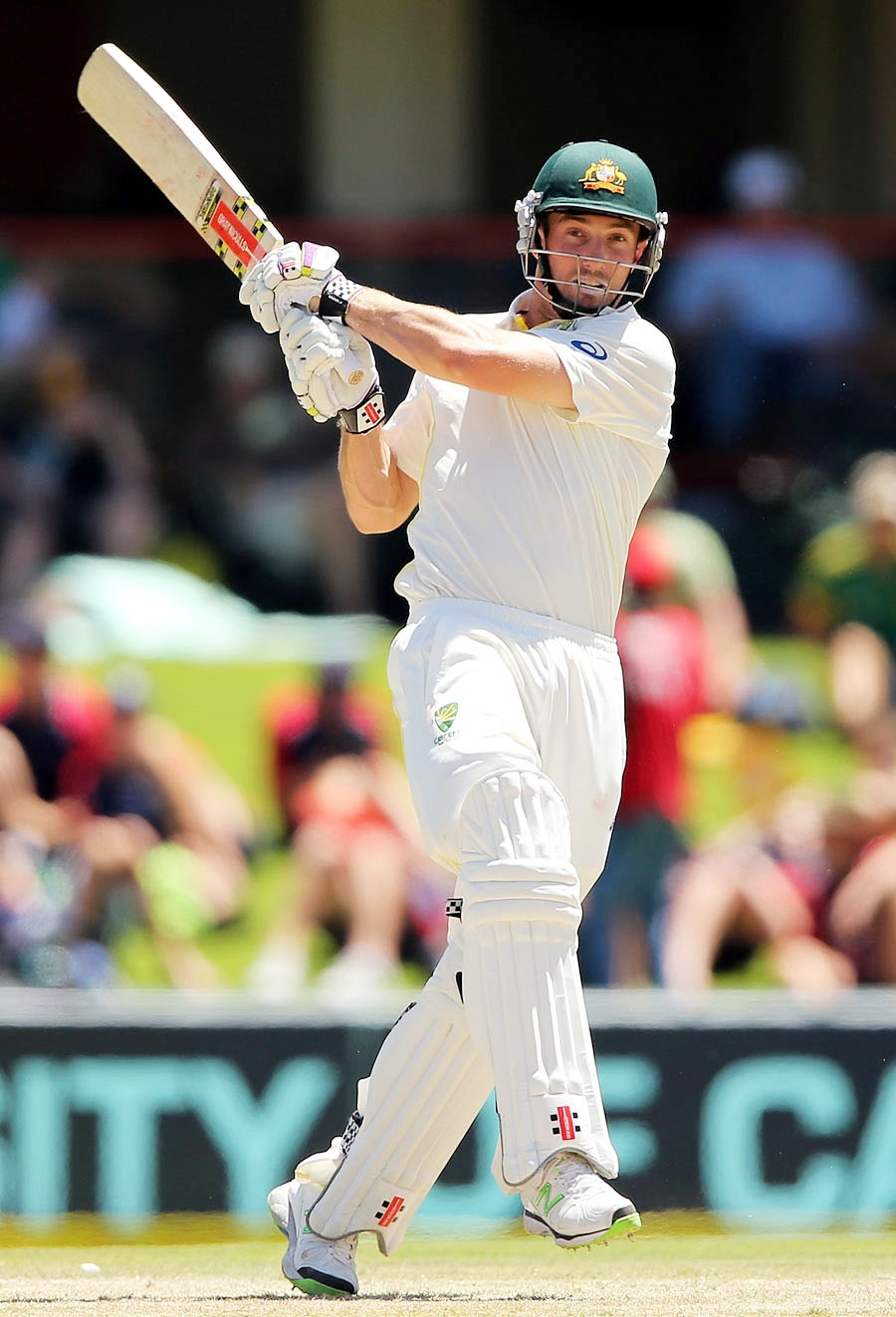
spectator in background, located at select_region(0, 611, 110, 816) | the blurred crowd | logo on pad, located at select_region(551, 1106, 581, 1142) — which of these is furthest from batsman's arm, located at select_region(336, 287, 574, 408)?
spectator in background, located at select_region(0, 611, 110, 816)

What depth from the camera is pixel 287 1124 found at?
16.7ft

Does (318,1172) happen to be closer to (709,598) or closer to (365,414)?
(365,414)

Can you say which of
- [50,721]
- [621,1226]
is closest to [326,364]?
[621,1226]

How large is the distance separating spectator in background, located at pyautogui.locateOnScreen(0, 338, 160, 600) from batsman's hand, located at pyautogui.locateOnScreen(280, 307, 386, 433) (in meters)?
4.01

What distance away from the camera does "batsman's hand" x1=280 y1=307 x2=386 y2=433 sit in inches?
151

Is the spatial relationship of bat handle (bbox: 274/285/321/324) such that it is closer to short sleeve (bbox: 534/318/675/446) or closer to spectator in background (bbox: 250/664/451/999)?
short sleeve (bbox: 534/318/675/446)

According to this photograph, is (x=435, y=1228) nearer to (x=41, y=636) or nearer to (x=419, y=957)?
(x=419, y=957)

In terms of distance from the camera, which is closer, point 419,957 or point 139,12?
point 419,957

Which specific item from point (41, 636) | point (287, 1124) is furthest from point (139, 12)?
point (287, 1124)

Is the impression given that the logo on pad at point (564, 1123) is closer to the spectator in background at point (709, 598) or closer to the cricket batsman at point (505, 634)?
the cricket batsman at point (505, 634)

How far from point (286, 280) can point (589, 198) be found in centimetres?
53

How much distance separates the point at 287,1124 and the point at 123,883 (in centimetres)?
176

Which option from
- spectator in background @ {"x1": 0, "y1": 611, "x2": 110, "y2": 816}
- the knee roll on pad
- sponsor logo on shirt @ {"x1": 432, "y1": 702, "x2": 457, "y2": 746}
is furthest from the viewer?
spectator in background @ {"x1": 0, "y1": 611, "x2": 110, "y2": 816}

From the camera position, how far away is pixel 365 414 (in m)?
3.93
